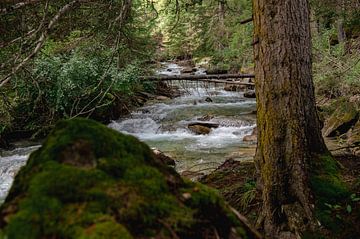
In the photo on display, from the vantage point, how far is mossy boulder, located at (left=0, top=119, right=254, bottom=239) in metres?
1.42

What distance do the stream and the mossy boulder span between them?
5980 millimetres

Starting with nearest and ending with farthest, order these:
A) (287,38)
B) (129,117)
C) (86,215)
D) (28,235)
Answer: (28,235)
(86,215)
(287,38)
(129,117)

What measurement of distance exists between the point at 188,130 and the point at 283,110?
33.2ft

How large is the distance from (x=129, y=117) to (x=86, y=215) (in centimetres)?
1461

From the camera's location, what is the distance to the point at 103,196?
5.11 ft

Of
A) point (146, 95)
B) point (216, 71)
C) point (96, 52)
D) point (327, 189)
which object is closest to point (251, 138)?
point (96, 52)

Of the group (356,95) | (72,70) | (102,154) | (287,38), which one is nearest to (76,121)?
(102,154)

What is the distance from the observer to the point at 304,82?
12.7ft

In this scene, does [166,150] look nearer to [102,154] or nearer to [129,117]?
[129,117]

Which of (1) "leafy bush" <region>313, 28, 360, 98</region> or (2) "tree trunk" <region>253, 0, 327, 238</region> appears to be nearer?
(2) "tree trunk" <region>253, 0, 327, 238</region>

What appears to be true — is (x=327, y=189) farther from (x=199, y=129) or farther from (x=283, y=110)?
(x=199, y=129)

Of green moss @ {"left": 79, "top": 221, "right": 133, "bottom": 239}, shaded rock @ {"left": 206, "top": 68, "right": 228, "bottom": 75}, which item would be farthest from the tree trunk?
shaded rock @ {"left": 206, "top": 68, "right": 228, "bottom": 75}

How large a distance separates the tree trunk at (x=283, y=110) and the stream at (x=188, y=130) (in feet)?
13.1

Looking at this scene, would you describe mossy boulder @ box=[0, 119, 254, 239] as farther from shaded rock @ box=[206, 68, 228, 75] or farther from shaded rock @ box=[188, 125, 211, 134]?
shaded rock @ box=[206, 68, 228, 75]
